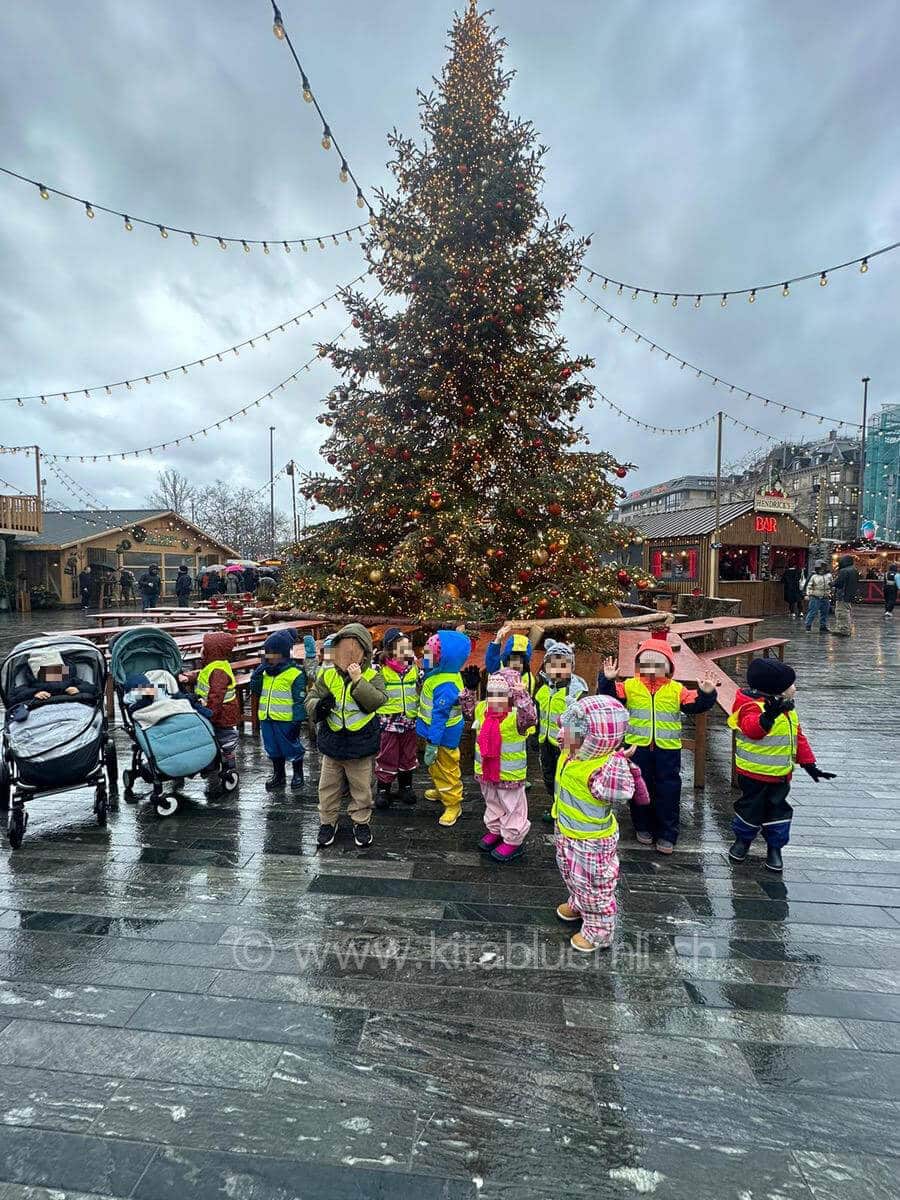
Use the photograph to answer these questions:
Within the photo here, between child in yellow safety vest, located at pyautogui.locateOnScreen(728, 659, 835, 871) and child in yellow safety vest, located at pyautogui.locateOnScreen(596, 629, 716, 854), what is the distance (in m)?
0.37

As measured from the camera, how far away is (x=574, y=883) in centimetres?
309

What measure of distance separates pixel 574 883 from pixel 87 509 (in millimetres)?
36257

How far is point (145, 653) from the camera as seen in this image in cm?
568

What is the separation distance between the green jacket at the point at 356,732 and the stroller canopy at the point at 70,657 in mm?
2025

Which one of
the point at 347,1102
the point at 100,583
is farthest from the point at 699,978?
the point at 100,583

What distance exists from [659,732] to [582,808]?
1331 millimetres

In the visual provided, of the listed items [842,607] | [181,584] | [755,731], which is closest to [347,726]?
[755,731]

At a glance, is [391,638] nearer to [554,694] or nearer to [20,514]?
[554,694]

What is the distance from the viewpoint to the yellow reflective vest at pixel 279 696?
536cm

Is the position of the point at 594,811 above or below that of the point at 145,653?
below

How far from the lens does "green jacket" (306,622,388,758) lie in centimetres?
403

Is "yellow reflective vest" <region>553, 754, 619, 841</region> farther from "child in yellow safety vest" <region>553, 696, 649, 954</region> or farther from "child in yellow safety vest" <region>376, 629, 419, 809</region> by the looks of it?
"child in yellow safety vest" <region>376, 629, 419, 809</region>

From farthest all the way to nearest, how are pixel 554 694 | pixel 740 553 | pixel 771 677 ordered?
pixel 740 553, pixel 554 694, pixel 771 677

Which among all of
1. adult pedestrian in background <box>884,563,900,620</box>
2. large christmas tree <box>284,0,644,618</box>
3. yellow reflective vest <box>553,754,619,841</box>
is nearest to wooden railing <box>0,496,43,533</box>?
large christmas tree <box>284,0,644,618</box>
